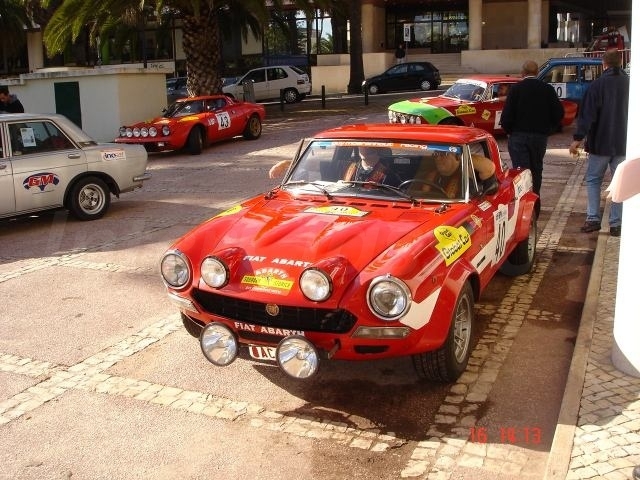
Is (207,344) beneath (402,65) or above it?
beneath

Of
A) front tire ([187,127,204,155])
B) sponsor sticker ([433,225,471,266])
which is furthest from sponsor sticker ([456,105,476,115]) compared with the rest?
sponsor sticker ([433,225,471,266])

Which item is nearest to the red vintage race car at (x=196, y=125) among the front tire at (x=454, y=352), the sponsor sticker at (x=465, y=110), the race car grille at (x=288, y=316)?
the sponsor sticker at (x=465, y=110)

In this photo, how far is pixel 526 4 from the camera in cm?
4116

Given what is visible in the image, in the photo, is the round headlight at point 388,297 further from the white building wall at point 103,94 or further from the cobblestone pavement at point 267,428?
the white building wall at point 103,94

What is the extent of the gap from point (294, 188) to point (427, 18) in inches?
1632

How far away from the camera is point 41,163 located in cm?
962

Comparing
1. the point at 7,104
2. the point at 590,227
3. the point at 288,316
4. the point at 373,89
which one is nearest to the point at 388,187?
the point at 288,316

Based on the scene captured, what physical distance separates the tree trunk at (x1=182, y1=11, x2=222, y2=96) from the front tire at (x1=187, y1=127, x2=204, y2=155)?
487 cm

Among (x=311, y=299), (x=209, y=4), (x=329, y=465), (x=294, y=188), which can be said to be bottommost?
(x=329, y=465)

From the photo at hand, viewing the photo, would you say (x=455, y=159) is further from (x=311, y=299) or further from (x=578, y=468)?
(x=578, y=468)

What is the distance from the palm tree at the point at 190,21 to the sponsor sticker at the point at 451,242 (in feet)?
51.6

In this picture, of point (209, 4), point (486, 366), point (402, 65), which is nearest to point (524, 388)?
point (486, 366)

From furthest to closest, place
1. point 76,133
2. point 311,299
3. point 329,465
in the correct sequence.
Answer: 1. point 76,133
2. point 311,299
3. point 329,465

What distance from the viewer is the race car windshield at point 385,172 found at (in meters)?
5.37
